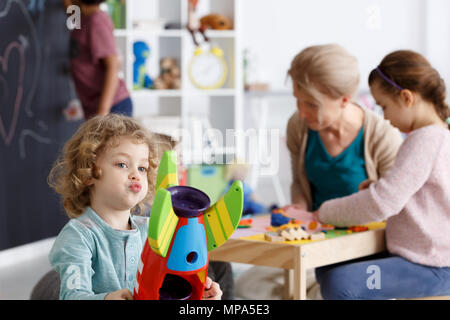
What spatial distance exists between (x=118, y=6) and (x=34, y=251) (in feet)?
3.95

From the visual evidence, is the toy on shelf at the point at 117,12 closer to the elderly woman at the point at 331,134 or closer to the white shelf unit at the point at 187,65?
the white shelf unit at the point at 187,65

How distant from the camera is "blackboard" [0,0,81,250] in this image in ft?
7.92

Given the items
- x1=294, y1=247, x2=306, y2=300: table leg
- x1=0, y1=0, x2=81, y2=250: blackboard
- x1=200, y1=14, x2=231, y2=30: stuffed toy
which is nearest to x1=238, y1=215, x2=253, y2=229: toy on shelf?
x1=294, y1=247, x2=306, y2=300: table leg

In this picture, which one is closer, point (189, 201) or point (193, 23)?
point (189, 201)

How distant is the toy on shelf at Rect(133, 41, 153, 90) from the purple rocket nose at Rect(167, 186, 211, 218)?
2.66 metres

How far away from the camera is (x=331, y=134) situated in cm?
158

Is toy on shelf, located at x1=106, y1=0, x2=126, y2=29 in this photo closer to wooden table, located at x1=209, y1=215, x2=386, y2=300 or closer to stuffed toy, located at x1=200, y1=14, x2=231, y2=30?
stuffed toy, located at x1=200, y1=14, x2=231, y2=30

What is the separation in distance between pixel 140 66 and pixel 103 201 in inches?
97.3

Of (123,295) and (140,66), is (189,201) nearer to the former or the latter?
(123,295)

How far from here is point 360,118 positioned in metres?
1.56

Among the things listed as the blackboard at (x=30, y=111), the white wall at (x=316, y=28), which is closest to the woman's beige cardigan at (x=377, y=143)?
the blackboard at (x=30, y=111)

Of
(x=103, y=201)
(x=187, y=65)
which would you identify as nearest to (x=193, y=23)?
(x=187, y=65)

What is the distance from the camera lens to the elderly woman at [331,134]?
143cm
